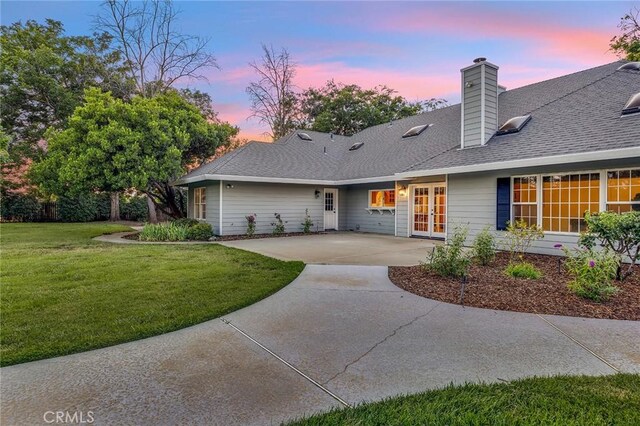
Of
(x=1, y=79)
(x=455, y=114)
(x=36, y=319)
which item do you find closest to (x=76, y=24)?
(x=1, y=79)

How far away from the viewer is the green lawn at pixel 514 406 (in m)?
2.17

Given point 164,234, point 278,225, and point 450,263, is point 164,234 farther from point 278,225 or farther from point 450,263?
point 450,263

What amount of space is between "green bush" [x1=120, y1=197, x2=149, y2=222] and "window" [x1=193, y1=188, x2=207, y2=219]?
12101mm

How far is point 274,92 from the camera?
87.1ft

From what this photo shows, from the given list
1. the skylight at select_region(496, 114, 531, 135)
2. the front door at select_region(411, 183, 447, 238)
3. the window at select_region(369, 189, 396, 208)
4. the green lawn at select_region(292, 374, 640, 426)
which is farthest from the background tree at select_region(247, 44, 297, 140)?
the green lawn at select_region(292, 374, 640, 426)

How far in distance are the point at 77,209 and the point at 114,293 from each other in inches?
880

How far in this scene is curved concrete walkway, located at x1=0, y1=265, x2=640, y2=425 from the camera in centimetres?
234

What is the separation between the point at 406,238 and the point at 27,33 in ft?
85.0

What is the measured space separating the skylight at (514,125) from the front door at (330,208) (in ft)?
24.9

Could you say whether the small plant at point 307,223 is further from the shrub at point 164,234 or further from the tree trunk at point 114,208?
the tree trunk at point 114,208

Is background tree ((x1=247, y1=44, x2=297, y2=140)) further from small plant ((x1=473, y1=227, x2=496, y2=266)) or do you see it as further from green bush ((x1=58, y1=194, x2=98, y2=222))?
small plant ((x1=473, y1=227, x2=496, y2=266))

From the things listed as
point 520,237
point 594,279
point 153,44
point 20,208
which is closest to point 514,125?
point 520,237

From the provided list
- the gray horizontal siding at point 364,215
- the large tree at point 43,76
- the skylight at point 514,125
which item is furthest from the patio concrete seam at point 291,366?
the large tree at point 43,76

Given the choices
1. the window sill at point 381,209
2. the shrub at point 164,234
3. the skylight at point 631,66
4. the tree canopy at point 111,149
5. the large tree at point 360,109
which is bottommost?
the shrub at point 164,234
